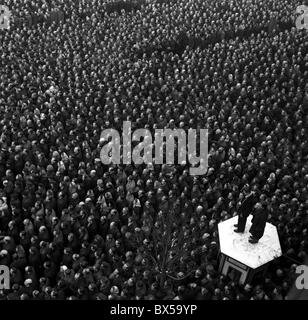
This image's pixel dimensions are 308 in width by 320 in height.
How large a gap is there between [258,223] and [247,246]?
498 millimetres

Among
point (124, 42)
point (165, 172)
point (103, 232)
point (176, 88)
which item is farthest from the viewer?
point (124, 42)

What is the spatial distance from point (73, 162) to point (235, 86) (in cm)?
633

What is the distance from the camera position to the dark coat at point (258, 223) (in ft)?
25.6

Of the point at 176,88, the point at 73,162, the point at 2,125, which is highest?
the point at 176,88

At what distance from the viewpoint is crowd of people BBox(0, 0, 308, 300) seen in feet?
25.9

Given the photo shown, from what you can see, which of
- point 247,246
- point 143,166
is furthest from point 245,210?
point 143,166

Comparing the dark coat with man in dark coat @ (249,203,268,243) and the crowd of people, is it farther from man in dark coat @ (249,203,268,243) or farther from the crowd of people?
the crowd of people

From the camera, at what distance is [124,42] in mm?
16641

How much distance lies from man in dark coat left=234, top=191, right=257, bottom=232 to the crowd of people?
568 mm

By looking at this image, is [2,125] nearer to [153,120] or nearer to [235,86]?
[153,120]

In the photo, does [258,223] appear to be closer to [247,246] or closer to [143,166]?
[247,246]
